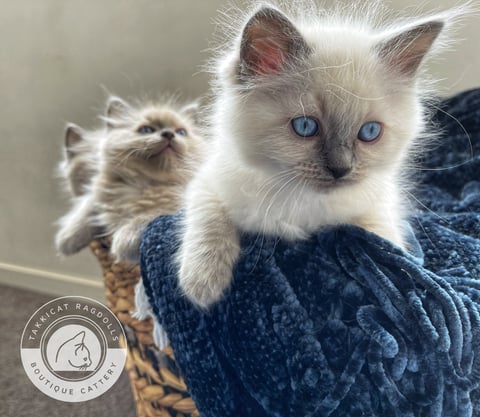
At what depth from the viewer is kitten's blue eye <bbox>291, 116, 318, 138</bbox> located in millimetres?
678

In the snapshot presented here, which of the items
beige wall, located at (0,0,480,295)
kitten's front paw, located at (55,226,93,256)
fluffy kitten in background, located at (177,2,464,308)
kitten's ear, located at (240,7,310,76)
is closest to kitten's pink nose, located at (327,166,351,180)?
fluffy kitten in background, located at (177,2,464,308)

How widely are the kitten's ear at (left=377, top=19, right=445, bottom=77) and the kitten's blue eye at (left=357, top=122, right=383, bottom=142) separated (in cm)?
11

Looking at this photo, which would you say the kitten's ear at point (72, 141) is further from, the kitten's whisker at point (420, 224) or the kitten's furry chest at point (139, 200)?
the kitten's whisker at point (420, 224)

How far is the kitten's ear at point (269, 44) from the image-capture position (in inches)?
26.4

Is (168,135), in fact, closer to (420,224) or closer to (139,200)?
(139,200)

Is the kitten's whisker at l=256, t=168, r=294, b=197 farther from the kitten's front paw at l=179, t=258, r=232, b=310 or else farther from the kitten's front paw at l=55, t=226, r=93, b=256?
the kitten's front paw at l=55, t=226, r=93, b=256

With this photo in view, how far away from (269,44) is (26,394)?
0.76 metres

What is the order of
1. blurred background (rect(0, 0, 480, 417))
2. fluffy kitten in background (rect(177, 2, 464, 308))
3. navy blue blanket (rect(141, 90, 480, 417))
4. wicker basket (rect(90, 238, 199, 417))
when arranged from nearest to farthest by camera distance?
navy blue blanket (rect(141, 90, 480, 417)) → fluffy kitten in background (rect(177, 2, 464, 308)) → wicker basket (rect(90, 238, 199, 417)) → blurred background (rect(0, 0, 480, 417))

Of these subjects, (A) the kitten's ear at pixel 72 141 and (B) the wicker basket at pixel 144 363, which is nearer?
(B) the wicker basket at pixel 144 363

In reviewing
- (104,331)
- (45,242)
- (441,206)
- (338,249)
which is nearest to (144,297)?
(104,331)

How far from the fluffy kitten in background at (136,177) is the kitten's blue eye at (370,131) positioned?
414 mm

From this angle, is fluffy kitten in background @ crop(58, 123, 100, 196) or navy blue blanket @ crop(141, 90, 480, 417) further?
fluffy kitten in background @ crop(58, 123, 100, 196)

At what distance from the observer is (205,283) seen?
0.69 m

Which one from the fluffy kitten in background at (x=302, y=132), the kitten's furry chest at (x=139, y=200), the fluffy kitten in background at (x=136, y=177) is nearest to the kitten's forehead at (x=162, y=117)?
the fluffy kitten in background at (x=136, y=177)
